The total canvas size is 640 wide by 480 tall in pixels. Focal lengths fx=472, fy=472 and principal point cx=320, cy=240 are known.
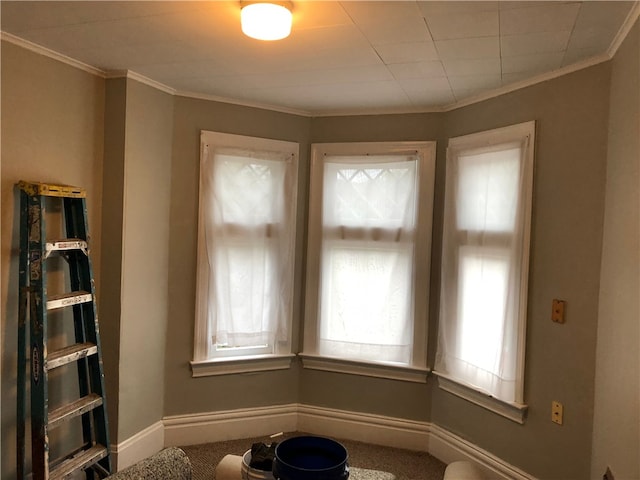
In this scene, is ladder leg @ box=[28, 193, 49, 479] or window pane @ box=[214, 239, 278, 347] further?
window pane @ box=[214, 239, 278, 347]

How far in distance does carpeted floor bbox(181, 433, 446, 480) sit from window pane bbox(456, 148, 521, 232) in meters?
1.49

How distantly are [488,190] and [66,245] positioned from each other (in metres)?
2.25

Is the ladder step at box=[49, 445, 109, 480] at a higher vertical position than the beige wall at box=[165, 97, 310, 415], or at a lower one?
lower

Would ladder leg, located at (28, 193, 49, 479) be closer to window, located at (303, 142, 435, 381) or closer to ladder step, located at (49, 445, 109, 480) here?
ladder step, located at (49, 445, 109, 480)

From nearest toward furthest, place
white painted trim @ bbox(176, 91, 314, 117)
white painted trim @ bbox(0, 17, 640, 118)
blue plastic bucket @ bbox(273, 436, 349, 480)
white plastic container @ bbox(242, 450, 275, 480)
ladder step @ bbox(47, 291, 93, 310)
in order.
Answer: blue plastic bucket @ bbox(273, 436, 349, 480) < white plastic container @ bbox(242, 450, 275, 480) < white painted trim @ bbox(0, 17, 640, 118) < ladder step @ bbox(47, 291, 93, 310) < white painted trim @ bbox(176, 91, 314, 117)

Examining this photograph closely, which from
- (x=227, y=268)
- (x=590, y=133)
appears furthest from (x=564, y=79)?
(x=227, y=268)

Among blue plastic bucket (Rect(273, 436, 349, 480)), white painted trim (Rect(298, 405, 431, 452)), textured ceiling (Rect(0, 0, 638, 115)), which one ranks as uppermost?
textured ceiling (Rect(0, 0, 638, 115))

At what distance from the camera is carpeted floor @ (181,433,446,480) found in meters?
2.82

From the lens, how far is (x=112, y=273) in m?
2.66

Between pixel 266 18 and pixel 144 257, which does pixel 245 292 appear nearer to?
pixel 144 257

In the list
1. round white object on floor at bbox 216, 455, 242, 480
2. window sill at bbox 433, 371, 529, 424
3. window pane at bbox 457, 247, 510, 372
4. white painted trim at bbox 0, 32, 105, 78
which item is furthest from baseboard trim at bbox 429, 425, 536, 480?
white painted trim at bbox 0, 32, 105, 78

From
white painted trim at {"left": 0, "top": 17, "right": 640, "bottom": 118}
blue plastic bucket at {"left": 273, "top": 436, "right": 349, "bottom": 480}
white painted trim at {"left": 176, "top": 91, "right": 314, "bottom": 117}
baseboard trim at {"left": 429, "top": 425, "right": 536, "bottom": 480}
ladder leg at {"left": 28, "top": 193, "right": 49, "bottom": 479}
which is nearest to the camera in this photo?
blue plastic bucket at {"left": 273, "top": 436, "right": 349, "bottom": 480}

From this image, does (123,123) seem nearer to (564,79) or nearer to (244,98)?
(244,98)

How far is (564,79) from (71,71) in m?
2.50
